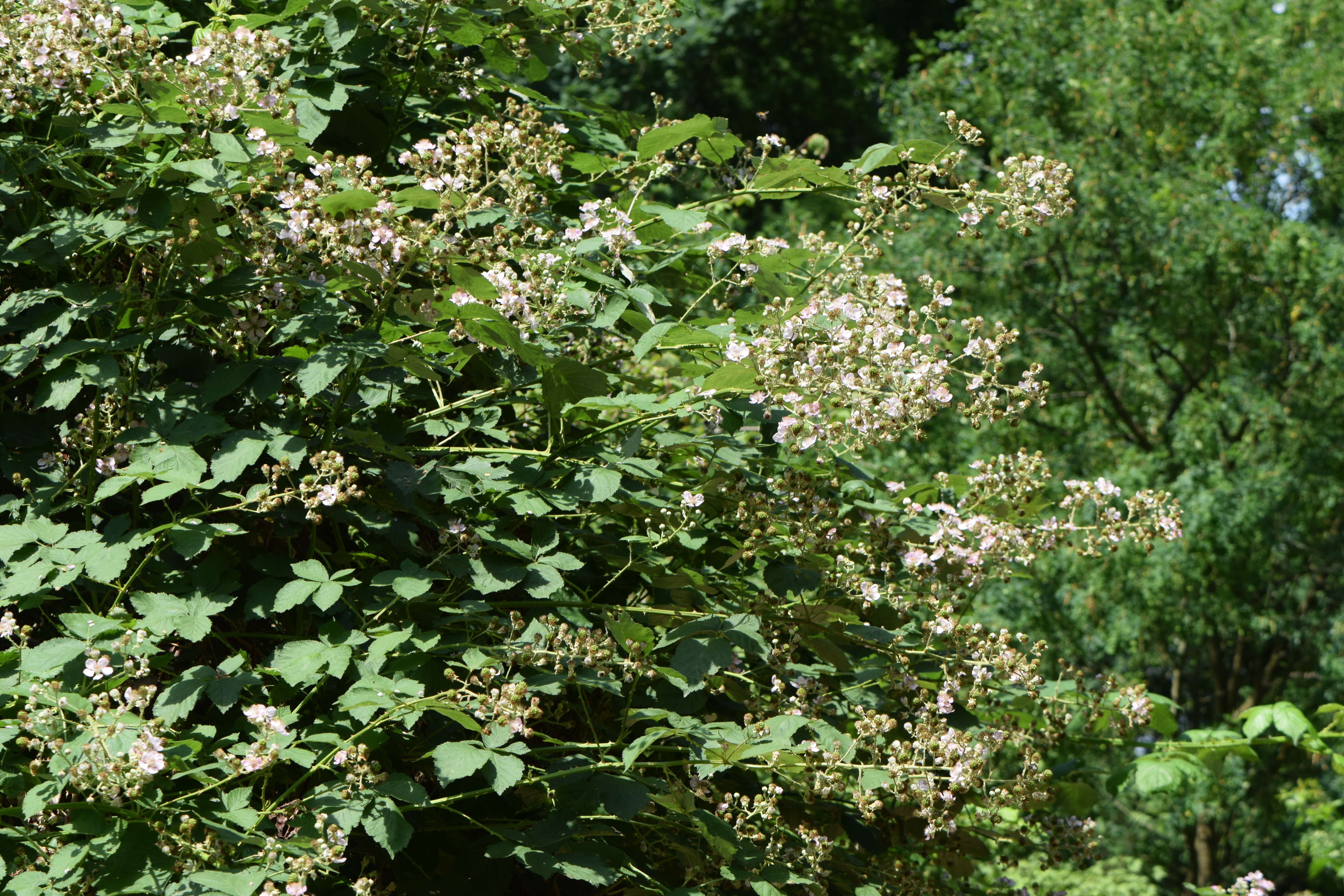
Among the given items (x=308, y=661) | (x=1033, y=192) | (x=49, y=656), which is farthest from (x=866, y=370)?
(x=49, y=656)

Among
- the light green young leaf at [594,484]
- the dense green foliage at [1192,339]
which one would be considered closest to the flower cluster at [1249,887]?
the light green young leaf at [594,484]

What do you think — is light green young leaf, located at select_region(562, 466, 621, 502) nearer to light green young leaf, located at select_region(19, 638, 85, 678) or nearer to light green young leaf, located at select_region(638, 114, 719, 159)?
light green young leaf, located at select_region(638, 114, 719, 159)

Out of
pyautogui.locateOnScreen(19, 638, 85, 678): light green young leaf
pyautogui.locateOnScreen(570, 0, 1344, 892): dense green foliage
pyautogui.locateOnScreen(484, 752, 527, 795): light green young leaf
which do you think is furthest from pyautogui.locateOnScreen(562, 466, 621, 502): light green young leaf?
pyautogui.locateOnScreen(570, 0, 1344, 892): dense green foliage

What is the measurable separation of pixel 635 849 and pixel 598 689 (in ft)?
1.23

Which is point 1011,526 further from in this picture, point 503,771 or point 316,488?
point 316,488

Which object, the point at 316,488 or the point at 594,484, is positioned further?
the point at 594,484

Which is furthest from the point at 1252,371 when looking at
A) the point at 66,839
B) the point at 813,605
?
the point at 66,839

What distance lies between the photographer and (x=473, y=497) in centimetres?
246

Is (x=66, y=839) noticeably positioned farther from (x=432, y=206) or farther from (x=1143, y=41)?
(x=1143, y=41)

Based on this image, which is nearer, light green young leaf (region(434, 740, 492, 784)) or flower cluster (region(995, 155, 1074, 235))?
light green young leaf (region(434, 740, 492, 784))

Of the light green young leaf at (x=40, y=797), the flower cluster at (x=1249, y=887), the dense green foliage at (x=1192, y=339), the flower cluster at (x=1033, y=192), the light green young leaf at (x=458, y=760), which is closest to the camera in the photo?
the light green young leaf at (x=40, y=797)

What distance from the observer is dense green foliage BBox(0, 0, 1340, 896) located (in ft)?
7.09

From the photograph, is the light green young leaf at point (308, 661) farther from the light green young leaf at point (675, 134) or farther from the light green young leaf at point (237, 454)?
the light green young leaf at point (675, 134)

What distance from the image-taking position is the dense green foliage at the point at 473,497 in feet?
7.09
